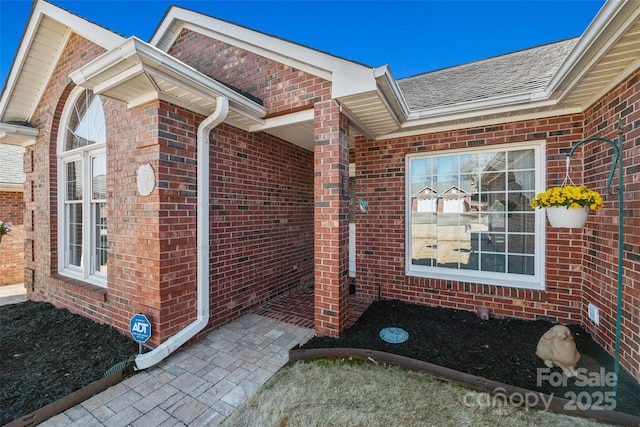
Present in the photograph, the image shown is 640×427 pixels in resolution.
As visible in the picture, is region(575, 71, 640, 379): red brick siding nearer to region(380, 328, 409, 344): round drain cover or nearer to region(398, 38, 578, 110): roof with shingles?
region(398, 38, 578, 110): roof with shingles

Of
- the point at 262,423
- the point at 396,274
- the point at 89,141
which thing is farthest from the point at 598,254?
the point at 89,141


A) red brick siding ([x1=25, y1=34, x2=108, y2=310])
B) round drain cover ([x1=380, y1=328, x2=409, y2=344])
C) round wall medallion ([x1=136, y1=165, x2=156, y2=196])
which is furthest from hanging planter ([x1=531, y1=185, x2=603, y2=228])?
red brick siding ([x1=25, y1=34, x2=108, y2=310])

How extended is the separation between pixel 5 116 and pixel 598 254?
10.5m

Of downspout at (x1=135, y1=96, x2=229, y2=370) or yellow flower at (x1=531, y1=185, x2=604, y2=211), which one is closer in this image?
yellow flower at (x1=531, y1=185, x2=604, y2=211)

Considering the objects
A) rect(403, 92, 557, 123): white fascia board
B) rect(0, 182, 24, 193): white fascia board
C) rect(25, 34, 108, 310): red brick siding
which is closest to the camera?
rect(403, 92, 557, 123): white fascia board

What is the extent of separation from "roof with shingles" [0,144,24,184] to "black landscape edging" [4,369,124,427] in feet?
27.0

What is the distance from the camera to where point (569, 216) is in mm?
2631

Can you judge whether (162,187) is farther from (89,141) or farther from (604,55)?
(604,55)

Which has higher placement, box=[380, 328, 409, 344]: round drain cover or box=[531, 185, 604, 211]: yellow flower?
box=[531, 185, 604, 211]: yellow flower

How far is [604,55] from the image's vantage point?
8.13 ft

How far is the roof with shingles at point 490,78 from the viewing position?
3830 millimetres

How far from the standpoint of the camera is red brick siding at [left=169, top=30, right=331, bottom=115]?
3.72 meters

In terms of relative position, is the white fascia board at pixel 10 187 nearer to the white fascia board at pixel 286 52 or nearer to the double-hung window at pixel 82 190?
the double-hung window at pixel 82 190

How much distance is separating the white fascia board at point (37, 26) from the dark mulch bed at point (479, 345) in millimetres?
5091
